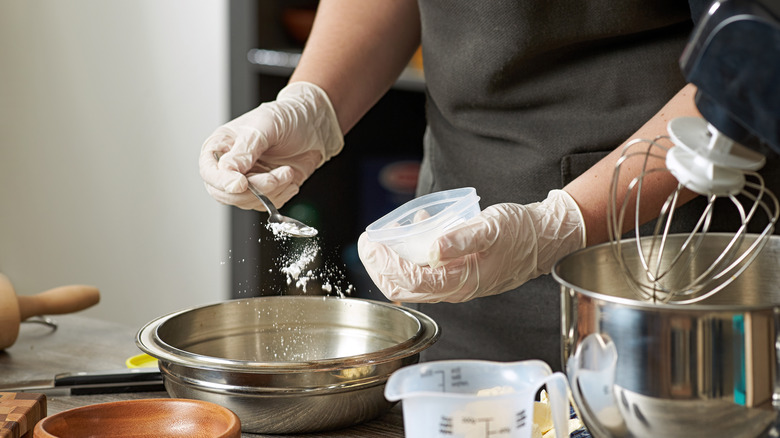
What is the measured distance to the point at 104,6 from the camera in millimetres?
2377

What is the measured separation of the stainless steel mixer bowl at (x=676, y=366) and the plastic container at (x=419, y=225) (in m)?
0.20

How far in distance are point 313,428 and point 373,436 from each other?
5 cm

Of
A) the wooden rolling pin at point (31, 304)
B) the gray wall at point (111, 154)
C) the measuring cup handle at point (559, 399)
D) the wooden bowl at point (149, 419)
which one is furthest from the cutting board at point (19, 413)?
the gray wall at point (111, 154)

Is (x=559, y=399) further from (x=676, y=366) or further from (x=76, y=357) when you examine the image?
(x=76, y=357)

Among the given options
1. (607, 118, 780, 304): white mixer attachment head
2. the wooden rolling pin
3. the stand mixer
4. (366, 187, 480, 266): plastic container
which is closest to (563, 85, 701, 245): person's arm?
(607, 118, 780, 304): white mixer attachment head

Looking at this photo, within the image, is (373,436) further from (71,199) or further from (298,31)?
(71,199)

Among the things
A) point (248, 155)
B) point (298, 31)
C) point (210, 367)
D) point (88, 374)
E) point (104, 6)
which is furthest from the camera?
point (104, 6)

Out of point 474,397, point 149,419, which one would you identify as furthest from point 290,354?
point 474,397

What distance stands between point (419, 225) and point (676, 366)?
0.29 m

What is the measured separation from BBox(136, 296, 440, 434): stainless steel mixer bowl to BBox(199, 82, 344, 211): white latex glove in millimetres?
155

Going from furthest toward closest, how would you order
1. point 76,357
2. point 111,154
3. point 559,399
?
point 111,154, point 76,357, point 559,399

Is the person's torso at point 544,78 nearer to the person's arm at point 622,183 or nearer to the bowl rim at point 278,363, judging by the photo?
the person's arm at point 622,183

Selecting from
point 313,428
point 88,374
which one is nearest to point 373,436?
point 313,428

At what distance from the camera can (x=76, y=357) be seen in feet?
3.40
